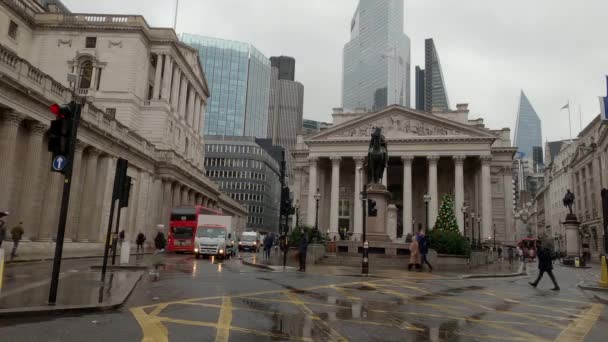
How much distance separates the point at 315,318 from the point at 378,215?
828 inches

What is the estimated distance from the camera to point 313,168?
67625 mm

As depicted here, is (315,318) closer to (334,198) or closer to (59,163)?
(59,163)

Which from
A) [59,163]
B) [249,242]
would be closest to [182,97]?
[249,242]

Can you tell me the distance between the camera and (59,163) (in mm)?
9469

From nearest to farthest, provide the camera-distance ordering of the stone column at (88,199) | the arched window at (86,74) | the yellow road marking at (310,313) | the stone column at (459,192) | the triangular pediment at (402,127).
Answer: the yellow road marking at (310,313), the stone column at (88,199), the arched window at (86,74), the stone column at (459,192), the triangular pediment at (402,127)

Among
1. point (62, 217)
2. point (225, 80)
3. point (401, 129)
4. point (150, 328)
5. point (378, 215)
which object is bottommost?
point (150, 328)

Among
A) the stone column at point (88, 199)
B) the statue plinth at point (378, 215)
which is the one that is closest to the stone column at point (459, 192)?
the statue plinth at point (378, 215)

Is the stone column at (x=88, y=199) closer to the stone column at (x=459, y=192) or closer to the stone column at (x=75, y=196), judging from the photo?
the stone column at (x=75, y=196)

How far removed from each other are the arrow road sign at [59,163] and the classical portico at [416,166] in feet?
162

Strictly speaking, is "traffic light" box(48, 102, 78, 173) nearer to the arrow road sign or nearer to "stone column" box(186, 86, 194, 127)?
the arrow road sign

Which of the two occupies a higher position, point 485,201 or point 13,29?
point 13,29

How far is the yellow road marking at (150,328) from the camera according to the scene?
255 inches

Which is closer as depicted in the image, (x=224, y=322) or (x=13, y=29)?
(x=224, y=322)

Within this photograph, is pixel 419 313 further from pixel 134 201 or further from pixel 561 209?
pixel 561 209
